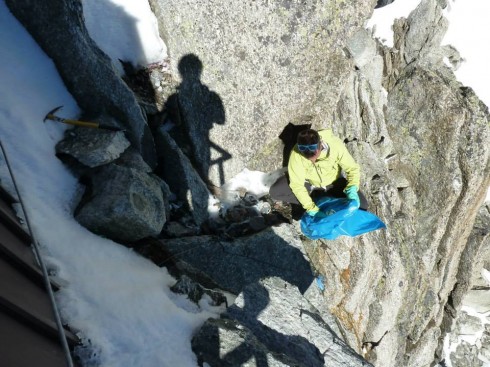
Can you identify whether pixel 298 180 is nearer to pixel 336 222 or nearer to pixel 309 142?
pixel 309 142

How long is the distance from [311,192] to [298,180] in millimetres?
1124

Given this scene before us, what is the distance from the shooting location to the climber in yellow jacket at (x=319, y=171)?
7.88 meters

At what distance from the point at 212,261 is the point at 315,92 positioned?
5179 mm

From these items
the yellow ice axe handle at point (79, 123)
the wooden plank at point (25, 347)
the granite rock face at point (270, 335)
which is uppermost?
the yellow ice axe handle at point (79, 123)

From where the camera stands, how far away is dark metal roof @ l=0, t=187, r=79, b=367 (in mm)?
3564

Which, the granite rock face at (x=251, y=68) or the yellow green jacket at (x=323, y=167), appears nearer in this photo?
the yellow green jacket at (x=323, y=167)

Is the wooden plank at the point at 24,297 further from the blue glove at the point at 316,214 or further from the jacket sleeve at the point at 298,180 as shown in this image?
the blue glove at the point at 316,214

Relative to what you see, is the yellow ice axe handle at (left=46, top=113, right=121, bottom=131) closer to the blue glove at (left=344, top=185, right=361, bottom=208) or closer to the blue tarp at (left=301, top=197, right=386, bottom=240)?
the blue tarp at (left=301, top=197, right=386, bottom=240)

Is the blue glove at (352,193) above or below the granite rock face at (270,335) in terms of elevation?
above

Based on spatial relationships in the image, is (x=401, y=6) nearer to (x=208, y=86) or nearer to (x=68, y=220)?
(x=208, y=86)

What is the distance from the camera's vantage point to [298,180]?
867cm

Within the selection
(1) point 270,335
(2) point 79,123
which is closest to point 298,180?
(1) point 270,335

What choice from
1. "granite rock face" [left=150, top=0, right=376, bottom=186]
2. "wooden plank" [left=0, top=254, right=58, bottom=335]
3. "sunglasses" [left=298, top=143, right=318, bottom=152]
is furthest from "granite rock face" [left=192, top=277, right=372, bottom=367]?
"granite rock face" [left=150, top=0, right=376, bottom=186]

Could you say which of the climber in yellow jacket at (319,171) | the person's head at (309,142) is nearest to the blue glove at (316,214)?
the climber in yellow jacket at (319,171)
